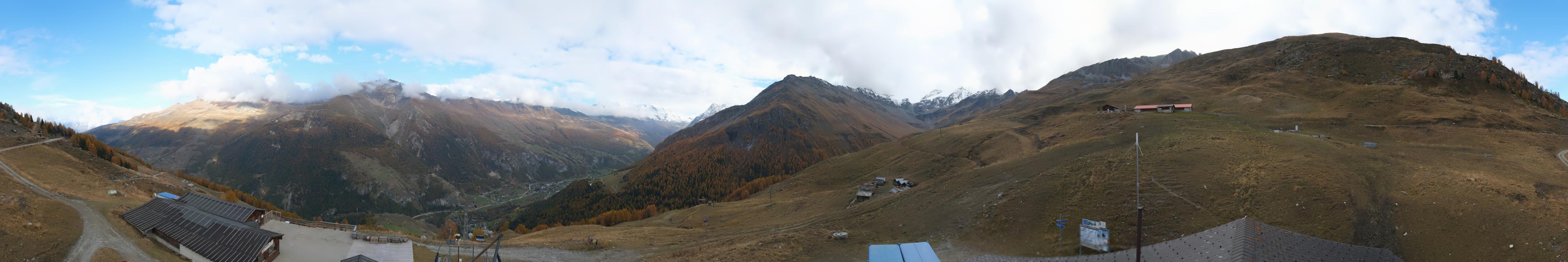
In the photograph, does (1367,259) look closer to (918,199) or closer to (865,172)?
(918,199)

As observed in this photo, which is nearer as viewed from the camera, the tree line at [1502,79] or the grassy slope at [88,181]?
the grassy slope at [88,181]

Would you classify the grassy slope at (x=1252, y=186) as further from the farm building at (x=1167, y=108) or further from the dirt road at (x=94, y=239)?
the dirt road at (x=94, y=239)

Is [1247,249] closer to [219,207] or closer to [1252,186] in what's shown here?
[1252,186]

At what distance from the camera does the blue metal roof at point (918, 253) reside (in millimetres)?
32031

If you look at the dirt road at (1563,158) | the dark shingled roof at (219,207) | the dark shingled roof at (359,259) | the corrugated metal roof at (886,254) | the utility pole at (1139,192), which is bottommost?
the dark shingled roof at (359,259)

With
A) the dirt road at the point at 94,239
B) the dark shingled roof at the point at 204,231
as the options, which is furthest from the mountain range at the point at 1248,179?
the dirt road at the point at 94,239

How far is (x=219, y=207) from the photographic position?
46844 mm

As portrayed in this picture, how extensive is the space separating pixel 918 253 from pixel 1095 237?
435 inches

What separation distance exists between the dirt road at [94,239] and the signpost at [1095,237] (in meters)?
62.4

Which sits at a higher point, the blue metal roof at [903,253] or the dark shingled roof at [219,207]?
the dark shingled roof at [219,207]

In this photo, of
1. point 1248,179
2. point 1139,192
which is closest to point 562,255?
point 1139,192

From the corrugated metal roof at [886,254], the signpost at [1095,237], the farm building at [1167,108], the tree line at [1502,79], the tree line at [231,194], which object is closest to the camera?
the signpost at [1095,237]

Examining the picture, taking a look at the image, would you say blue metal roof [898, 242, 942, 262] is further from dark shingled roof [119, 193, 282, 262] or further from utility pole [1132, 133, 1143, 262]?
dark shingled roof [119, 193, 282, 262]

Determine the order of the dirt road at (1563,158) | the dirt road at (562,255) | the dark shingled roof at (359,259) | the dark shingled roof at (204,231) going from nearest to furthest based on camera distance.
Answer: the dark shingled roof at (359,259) < the dark shingled roof at (204,231) < the dirt road at (1563,158) < the dirt road at (562,255)
